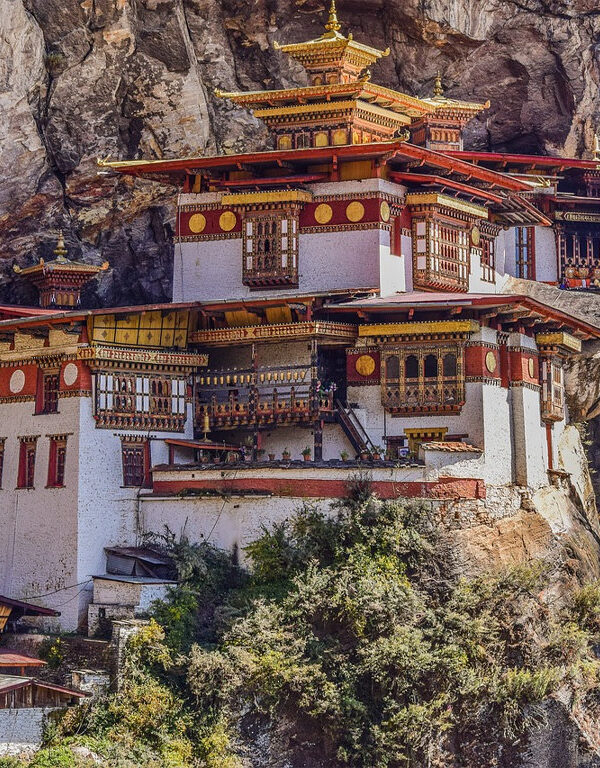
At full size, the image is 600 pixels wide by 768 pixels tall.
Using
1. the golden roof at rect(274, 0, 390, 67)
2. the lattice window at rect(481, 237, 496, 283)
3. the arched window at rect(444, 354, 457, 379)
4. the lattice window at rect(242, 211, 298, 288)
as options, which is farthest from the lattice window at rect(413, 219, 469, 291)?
the golden roof at rect(274, 0, 390, 67)

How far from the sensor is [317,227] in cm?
5222

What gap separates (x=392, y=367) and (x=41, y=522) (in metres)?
10.7

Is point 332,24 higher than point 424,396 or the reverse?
higher

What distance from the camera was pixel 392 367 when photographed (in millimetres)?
48562

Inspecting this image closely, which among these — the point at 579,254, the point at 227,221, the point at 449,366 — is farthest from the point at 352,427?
the point at 579,254

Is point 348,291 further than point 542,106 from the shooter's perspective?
No

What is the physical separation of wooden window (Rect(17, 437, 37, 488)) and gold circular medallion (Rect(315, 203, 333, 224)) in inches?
443

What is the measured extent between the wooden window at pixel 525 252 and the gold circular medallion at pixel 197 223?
1288 centimetres

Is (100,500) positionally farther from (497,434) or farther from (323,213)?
(323,213)

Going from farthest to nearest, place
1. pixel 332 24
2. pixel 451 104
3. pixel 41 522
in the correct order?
pixel 451 104 → pixel 332 24 → pixel 41 522

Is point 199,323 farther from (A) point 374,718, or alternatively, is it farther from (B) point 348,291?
(A) point 374,718

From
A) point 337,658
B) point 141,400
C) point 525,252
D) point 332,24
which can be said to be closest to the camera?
point 337,658

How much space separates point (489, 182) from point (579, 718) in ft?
59.0

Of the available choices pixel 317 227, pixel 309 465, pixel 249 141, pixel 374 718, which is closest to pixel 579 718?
pixel 374 718
